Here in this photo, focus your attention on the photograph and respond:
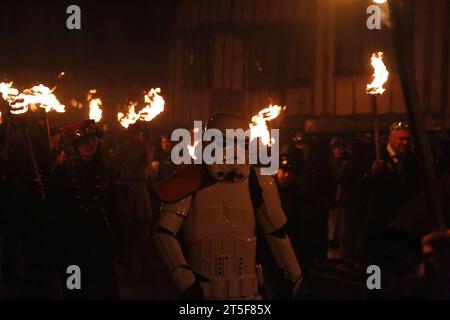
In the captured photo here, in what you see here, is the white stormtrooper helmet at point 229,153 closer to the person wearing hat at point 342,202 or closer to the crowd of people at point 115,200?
the crowd of people at point 115,200

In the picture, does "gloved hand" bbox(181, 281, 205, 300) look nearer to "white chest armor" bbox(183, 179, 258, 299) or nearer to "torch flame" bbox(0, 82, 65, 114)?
"white chest armor" bbox(183, 179, 258, 299)

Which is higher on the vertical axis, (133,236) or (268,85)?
(268,85)

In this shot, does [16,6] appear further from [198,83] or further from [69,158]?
[69,158]

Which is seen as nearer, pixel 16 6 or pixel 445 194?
pixel 445 194

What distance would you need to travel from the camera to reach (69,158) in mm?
8805

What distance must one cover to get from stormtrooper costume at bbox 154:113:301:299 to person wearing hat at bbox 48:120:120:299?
2.13 m

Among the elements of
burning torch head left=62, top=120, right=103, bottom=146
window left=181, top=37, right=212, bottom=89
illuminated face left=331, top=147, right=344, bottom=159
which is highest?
window left=181, top=37, right=212, bottom=89

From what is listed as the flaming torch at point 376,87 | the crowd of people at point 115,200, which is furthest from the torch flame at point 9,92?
the flaming torch at point 376,87

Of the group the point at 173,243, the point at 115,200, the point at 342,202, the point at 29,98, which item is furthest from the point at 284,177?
the point at 173,243

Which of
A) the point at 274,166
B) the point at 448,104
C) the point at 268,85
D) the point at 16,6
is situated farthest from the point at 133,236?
the point at 16,6

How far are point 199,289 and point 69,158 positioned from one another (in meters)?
3.21

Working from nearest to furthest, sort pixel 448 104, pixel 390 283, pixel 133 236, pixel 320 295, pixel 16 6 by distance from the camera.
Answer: pixel 390 283
pixel 320 295
pixel 133 236
pixel 448 104
pixel 16 6

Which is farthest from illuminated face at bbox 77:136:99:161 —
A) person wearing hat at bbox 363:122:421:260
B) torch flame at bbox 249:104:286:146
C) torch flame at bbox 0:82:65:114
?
person wearing hat at bbox 363:122:421:260

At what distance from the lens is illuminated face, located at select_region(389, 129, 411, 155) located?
A: 954 centimetres
